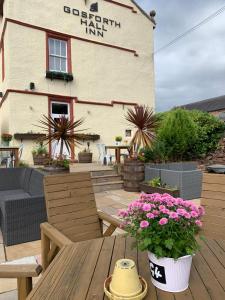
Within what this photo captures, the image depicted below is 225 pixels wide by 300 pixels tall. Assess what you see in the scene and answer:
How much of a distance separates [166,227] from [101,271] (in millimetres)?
459

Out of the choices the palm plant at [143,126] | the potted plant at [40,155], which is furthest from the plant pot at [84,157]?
the palm plant at [143,126]

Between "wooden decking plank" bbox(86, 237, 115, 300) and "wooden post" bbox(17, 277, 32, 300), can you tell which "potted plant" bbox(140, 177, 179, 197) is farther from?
"wooden post" bbox(17, 277, 32, 300)

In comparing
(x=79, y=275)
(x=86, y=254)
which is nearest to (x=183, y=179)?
(x=86, y=254)

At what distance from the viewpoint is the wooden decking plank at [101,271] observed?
1142 mm

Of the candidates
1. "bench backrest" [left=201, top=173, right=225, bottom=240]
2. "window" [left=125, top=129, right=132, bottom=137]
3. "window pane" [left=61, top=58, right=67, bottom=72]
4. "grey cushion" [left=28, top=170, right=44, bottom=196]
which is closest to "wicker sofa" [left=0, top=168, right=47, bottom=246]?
"grey cushion" [left=28, top=170, right=44, bottom=196]

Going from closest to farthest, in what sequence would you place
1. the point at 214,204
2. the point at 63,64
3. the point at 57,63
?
1. the point at 214,204
2. the point at 57,63
3. the point at 63,64

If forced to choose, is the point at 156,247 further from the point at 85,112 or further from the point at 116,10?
the point at 116,10

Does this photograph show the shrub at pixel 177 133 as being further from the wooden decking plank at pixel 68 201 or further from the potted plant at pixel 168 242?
the potted plant at pixel 168 242

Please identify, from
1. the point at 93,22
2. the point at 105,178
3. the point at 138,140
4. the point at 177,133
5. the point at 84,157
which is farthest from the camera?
the point at 93,22

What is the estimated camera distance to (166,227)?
1149 mm

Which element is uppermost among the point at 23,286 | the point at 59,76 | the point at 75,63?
the point at 75,63

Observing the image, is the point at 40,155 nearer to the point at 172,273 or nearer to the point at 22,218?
the point at 22,218

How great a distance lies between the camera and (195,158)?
8.50 m

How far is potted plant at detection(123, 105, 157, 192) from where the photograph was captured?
6633 millimetres
